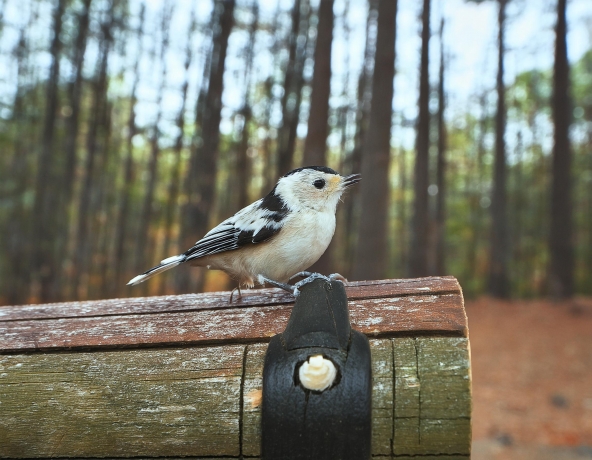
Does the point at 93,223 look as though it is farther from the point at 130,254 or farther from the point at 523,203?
the point at 523,203

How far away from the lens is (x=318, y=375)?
1.32 metres

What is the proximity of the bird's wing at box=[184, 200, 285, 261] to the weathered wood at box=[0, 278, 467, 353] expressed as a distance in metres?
0.65

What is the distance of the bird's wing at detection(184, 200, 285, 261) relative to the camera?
8.30ft

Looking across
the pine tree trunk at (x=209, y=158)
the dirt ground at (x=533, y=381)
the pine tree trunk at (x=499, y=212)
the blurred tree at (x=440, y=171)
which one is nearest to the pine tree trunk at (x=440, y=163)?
the blurred tree at (x=440, y=171)

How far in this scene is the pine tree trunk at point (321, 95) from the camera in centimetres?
707

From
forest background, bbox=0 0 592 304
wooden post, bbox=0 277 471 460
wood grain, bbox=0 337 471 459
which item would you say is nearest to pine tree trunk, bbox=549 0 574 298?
forest background, bbox=0 0 592 304

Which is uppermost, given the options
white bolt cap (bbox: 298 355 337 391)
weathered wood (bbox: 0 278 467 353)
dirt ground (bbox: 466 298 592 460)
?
weathered wood (bbox: 0 278 467 353)

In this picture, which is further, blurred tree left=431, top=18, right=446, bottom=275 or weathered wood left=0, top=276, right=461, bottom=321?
blurred tree left=431, top=18, right=446, bottom=275

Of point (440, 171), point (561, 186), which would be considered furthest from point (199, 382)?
point (440, 171)

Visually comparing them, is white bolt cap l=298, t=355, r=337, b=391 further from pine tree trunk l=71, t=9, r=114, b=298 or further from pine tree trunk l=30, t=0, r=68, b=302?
pine tree trunk l=71, t=9, r=114, b=298

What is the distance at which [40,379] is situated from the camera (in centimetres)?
159

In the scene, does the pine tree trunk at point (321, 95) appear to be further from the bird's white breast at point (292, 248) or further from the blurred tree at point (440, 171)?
the blurred tree at point (440, 171)

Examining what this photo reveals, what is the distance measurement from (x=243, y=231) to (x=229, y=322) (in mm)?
964

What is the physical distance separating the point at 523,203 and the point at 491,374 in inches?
677
